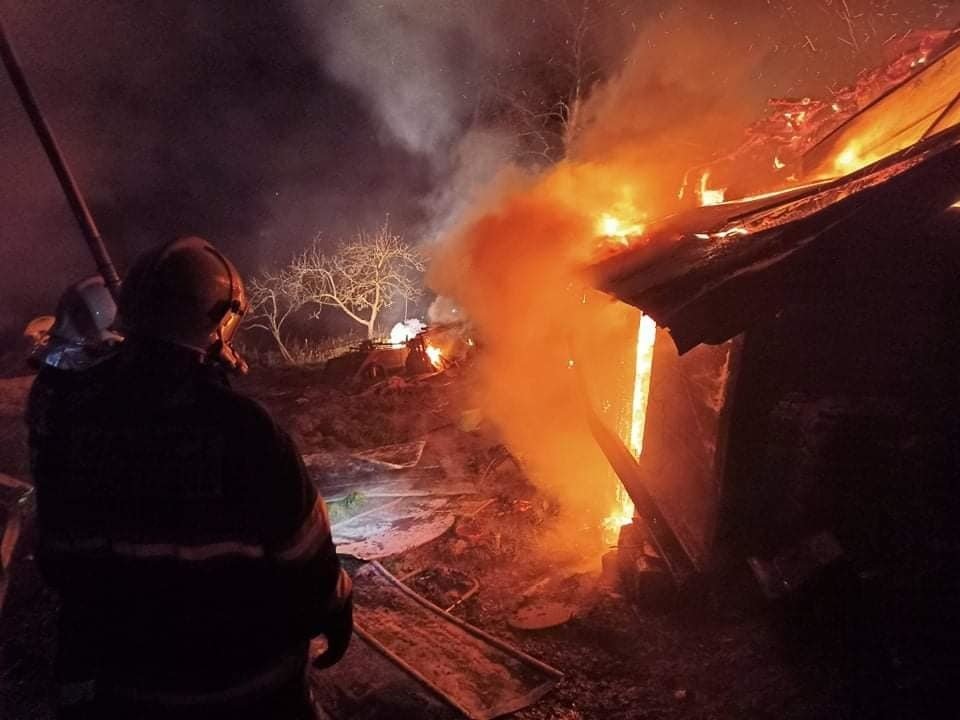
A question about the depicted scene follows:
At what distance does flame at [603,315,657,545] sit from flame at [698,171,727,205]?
122 inches

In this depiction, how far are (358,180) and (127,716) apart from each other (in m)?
38.7

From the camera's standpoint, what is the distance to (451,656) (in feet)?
16.6

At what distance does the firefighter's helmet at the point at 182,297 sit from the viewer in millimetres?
2053

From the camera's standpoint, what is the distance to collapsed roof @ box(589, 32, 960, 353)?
407 cm

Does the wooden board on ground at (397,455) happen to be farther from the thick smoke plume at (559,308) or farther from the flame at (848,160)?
the flame at (848,160)

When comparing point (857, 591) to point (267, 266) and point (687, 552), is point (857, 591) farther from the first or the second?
point (267, 266)

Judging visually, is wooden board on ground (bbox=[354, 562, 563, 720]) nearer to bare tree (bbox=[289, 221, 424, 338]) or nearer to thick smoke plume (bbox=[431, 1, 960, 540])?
thick smoke plume (bbox=[431, 1, 960, 540])

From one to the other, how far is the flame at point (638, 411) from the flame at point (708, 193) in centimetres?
309

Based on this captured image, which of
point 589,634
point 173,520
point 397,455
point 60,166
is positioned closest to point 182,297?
point 173,520

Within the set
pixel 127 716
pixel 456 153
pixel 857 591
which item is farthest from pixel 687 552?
pixel 456 153

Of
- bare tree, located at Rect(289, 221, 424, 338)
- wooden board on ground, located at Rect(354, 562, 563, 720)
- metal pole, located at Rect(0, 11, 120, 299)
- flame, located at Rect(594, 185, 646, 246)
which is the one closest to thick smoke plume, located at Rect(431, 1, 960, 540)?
flame, located at Rect(594, 185, 646, 246)

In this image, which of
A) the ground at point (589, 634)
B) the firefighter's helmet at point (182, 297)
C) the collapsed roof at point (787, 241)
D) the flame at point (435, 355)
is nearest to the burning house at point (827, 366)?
the collapsed roof at point (787, 241)

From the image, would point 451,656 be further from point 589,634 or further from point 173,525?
point 173,525

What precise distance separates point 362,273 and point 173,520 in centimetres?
2785
